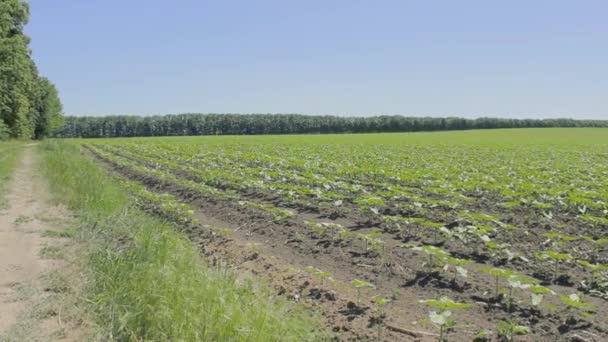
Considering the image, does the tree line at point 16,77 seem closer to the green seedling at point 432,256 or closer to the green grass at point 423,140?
the green grass at point 423,140

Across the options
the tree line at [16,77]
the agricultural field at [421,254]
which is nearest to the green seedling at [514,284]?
the agricultural field at [421,254]

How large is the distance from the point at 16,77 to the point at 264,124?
255 feet

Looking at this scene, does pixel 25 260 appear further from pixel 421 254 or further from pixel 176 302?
pixel 421 254

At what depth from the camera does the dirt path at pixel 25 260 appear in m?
4.47

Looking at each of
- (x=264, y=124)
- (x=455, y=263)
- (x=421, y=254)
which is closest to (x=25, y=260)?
(x=421, y=254)

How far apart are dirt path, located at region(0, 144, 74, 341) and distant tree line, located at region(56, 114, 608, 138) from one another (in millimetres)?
94883

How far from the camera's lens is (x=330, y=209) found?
964cm

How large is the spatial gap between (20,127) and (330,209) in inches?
1834

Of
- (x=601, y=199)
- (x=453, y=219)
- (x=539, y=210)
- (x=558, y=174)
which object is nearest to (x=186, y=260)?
(x=453, y=219)

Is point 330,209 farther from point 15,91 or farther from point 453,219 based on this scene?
point 15,91

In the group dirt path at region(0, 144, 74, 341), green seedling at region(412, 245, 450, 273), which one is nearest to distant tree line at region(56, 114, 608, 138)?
dirt path at region(0, 144, 74, 341)

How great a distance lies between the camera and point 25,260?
6375 mm

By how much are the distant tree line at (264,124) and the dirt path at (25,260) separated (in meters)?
94.9

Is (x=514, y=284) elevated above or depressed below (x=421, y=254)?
above
